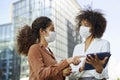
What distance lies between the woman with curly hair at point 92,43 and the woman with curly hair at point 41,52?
0.68 ft

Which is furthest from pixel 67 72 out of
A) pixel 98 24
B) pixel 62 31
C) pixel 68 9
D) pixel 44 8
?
pixel 68 9

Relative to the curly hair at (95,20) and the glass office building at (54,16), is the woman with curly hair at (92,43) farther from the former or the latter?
the glass office building at (54,16)

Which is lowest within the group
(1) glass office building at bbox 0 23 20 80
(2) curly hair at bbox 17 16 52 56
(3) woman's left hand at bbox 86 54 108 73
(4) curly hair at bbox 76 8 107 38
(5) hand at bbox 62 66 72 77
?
(1) glass office building at bbox 0 23 20 80

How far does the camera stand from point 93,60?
3.56m

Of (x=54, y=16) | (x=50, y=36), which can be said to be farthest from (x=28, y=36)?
(x=54, y=16)

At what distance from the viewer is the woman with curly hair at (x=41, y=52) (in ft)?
11.5

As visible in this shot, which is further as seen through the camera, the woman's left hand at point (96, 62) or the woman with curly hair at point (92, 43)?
the woman with curly hair at point (92, 43)

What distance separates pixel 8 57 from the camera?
4681cm

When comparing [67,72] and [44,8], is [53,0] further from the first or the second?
[67,72]

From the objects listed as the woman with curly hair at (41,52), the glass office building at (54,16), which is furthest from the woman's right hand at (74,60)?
the glass office building at (54,16)

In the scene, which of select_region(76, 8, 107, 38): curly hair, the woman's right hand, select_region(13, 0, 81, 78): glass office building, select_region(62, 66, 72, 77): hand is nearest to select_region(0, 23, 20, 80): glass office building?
select_region(13, 0, 81, 78): glass office building

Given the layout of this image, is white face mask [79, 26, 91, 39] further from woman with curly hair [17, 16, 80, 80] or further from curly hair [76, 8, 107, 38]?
woman with curly hair [17, 16, 80, 80]

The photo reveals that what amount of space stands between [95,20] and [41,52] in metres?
0.78

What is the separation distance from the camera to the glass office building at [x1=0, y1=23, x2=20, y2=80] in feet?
A: 149
